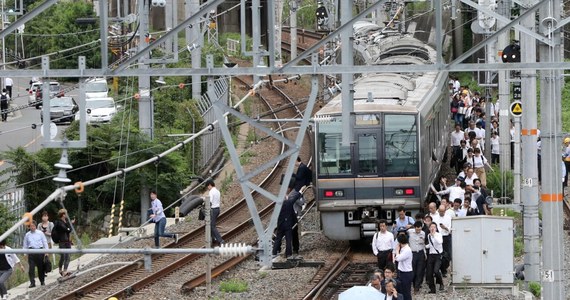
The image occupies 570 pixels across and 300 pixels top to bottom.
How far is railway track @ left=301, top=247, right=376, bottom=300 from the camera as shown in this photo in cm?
2047

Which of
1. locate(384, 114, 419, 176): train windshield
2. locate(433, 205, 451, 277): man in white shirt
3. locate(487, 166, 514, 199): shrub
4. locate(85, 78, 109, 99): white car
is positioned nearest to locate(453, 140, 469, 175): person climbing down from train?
locate(487, 166, 514, 199): shrub

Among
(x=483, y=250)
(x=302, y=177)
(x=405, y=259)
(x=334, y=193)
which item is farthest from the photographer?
(x=302, y=177)

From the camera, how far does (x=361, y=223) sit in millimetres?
23109

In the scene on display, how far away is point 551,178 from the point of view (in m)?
16.0

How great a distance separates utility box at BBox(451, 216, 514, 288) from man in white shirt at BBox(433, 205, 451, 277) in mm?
307

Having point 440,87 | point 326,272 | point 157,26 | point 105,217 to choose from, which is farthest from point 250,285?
point 157,26

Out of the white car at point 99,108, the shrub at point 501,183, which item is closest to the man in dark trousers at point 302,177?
the shrub at point 501,183

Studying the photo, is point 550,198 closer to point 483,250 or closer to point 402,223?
point 483,250

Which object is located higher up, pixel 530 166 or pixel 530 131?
pixel 530 131

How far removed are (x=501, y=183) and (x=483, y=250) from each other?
363 inches

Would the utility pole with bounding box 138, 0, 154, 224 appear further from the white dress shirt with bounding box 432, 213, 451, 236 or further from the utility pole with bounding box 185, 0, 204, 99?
the white dress shirt with bounding box 432, 213, 451, 236

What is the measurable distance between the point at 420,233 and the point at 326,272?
126 inches

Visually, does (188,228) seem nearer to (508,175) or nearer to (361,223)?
(361,223)

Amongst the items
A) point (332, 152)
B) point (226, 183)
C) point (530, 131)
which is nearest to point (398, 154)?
point (332, 152)
